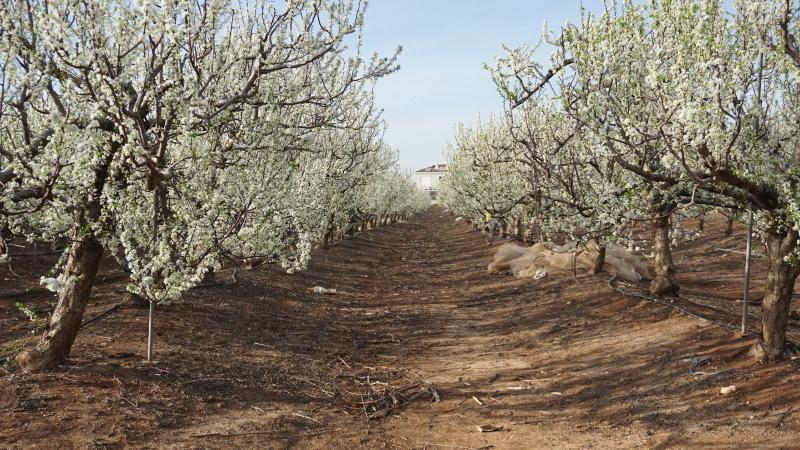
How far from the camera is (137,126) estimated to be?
7.29 metres

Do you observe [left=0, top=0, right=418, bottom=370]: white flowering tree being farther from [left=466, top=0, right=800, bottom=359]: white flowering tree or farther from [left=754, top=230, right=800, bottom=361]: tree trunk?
[left=754, top=230, right=800, bottom=361]: tree trunk

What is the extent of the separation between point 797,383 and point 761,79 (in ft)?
13.0

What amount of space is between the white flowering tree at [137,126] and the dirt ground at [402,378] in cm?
161

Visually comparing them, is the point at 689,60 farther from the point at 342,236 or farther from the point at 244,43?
the point at 342,236

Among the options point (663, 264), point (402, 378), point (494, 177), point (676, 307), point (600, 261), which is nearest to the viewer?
point (402, 378)

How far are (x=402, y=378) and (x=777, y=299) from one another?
578cm

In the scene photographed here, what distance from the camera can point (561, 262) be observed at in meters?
20.5

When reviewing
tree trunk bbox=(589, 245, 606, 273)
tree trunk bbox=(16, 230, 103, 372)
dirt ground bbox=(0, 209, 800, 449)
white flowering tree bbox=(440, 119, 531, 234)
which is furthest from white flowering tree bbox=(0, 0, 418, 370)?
white flowering tree bbox=(440, 119, 531, 234)

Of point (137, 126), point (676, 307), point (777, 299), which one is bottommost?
point (676, 307)

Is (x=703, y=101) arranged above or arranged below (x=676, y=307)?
above

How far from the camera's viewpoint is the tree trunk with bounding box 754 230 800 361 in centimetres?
879

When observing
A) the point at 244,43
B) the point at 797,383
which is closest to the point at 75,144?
the point at 244,43

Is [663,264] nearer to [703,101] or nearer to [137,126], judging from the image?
[703,101]

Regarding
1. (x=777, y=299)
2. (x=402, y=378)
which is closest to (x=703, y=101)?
(x=777, y=299)
